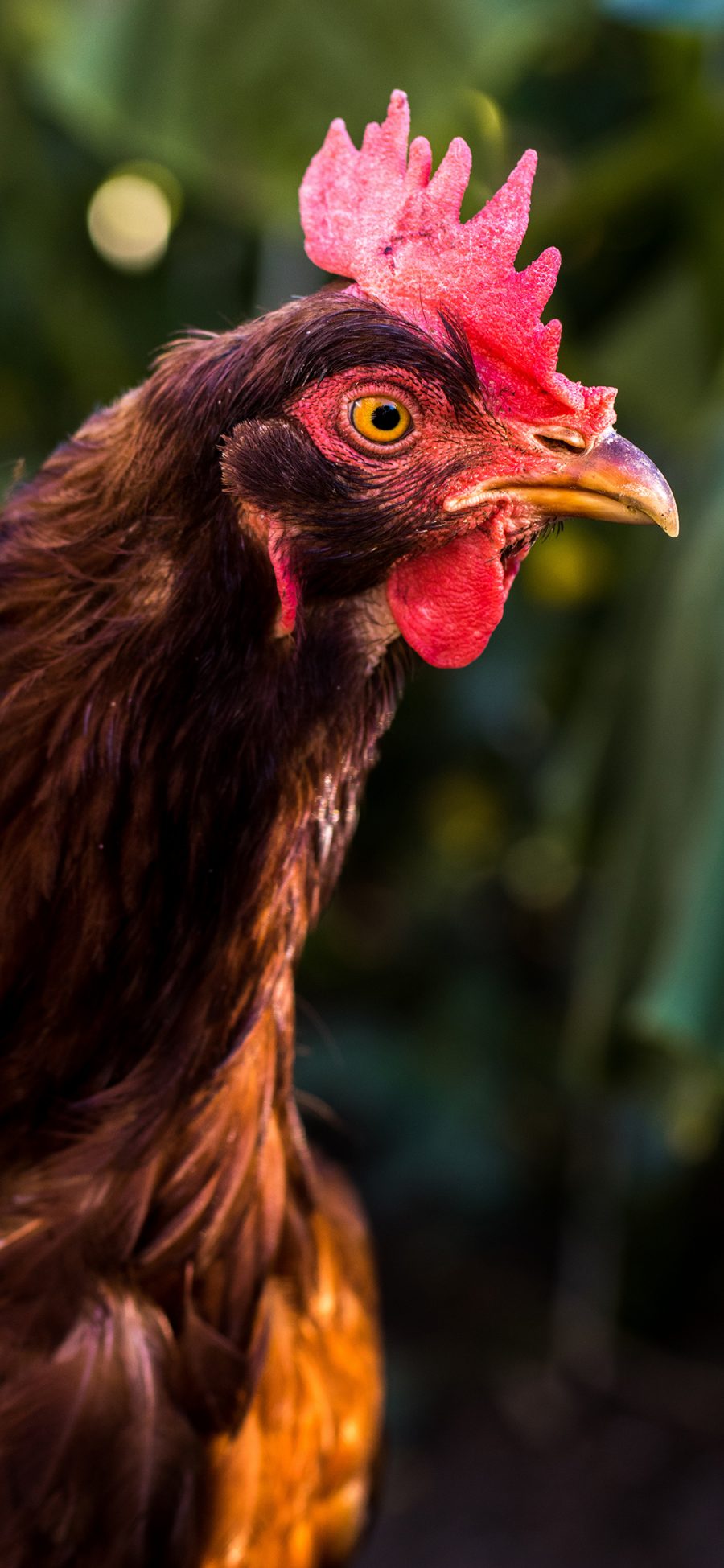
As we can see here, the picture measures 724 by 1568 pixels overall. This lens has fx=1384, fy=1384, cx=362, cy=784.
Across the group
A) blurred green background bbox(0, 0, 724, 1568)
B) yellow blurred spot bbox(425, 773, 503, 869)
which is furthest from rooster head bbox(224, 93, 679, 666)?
yellow blurred spot bbox(425, 773, 503, 869)

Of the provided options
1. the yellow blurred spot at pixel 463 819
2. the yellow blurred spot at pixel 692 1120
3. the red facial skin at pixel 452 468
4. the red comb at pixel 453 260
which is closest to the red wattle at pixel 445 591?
the red facial skin at pixel 452 468

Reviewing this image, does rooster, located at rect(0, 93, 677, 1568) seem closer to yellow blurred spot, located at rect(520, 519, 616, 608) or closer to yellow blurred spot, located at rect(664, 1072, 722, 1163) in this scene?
yellow blurred spot, located at rect(664, 1072, 722, 1163)

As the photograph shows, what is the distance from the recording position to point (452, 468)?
1030mm

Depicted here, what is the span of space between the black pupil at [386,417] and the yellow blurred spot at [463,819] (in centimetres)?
284

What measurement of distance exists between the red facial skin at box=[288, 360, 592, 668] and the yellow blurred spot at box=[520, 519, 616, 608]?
2.51 metres

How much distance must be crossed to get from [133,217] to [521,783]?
178cm

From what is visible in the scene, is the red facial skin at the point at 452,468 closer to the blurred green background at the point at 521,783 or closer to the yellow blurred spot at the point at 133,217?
the blurred green background at the point at 521,783

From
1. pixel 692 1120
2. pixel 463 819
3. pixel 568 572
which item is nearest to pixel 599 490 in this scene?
pixel 568 572

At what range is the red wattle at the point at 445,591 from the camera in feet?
3.50

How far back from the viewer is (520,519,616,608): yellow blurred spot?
11.6 ft

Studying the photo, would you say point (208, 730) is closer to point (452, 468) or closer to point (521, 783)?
point (452, 468)

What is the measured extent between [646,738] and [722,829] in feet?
1.50

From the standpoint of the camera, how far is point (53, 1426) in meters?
1.15

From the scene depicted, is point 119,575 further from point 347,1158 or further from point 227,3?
point 347,1158
